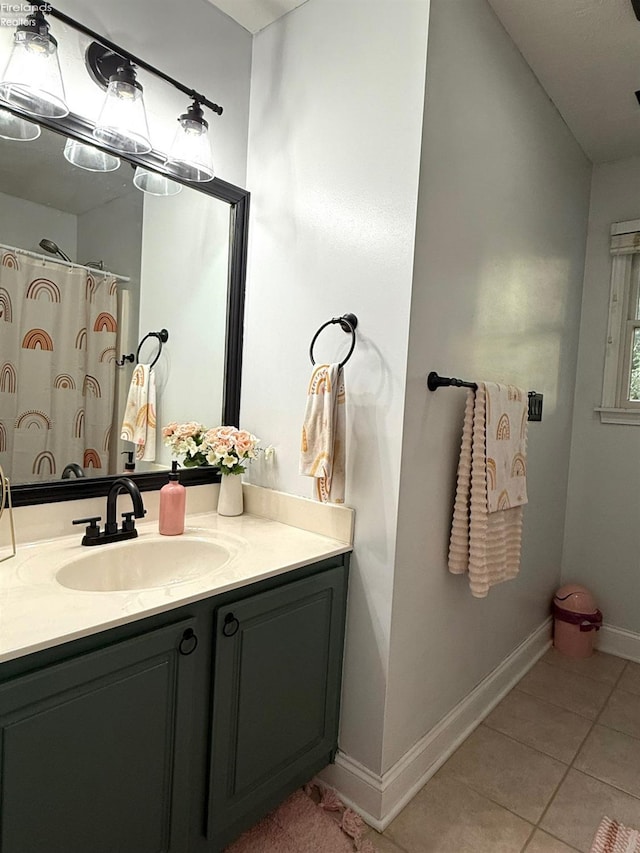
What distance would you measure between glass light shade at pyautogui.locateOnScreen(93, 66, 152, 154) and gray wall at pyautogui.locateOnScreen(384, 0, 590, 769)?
0.81 m

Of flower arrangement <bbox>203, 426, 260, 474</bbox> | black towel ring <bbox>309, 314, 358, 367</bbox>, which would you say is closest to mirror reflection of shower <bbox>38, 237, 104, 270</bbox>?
flower arrangement <bbox>203, 426, 260, 474</bbox>

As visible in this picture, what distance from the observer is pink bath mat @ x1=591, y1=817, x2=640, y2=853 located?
151 cm

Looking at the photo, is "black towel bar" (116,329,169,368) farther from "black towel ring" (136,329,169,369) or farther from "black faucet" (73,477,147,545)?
"black faucet" (73,477,147,545)

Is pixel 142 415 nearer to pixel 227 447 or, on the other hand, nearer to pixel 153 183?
pixel 227 447

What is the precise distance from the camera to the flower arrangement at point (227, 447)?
69.2 inches

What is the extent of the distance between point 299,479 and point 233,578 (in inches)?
21.7

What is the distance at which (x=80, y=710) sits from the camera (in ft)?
3.32

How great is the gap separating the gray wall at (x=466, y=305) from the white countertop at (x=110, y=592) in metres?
0.36

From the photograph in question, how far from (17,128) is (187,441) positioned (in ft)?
3.24

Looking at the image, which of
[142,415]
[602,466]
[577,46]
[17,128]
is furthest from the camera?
[602,466]

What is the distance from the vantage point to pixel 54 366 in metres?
1.52

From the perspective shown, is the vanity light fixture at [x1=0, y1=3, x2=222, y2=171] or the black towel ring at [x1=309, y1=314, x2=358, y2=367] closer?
the vanity light fixture at [x1=0, y1=3, x2=222, y2=171]

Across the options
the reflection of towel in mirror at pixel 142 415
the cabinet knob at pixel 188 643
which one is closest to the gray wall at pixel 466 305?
the cabinet knob at pixel 188 643

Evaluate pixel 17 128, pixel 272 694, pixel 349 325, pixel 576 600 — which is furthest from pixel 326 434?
pixel 576 600
